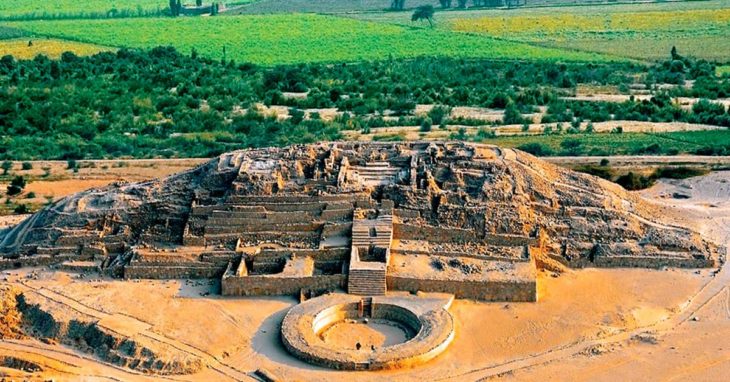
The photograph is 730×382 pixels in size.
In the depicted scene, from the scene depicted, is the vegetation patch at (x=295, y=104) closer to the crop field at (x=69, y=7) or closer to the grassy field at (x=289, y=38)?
the grassy field at (x=289, y=38)

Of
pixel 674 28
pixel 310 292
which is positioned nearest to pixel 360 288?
pixel 310 292

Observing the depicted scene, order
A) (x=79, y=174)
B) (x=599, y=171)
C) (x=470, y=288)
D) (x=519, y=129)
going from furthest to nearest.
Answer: (x=519, y=129) → (x=79, y=174) → (x=599, y=171) → (x=470, y=288)

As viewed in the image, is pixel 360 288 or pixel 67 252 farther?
pixel 67 252

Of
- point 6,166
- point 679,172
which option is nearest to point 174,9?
point 6,166

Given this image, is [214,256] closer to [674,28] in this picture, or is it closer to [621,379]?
[621,379]

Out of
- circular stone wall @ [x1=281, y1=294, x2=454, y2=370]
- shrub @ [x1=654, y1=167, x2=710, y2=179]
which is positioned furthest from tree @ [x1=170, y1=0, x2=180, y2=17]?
circular stone wall @ [x1=281, y1=294, x2=454, y2=370]

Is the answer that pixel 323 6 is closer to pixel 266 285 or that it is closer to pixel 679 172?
pixel 679 172
